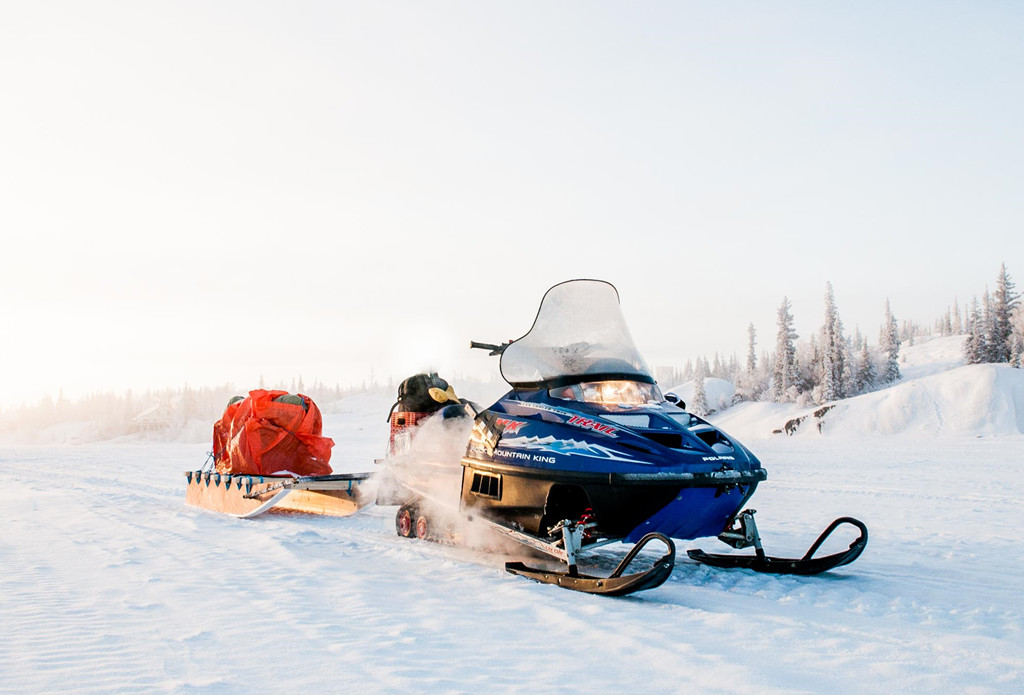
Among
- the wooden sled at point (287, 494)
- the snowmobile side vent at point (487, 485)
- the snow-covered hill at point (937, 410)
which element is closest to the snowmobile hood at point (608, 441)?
the snowmobile side vent at point (487, 485)

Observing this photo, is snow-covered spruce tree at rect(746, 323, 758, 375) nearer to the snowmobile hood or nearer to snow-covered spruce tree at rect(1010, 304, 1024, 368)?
snow-covered spruce tree at rect(1010, 304, 1024, 368)

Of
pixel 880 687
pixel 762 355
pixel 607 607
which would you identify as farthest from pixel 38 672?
pixel 762 355

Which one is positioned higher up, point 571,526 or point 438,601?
point 571,526

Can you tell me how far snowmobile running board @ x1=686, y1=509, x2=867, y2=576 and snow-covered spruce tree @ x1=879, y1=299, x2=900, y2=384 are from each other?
5698 cm

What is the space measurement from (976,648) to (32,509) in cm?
988

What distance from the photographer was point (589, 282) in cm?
564

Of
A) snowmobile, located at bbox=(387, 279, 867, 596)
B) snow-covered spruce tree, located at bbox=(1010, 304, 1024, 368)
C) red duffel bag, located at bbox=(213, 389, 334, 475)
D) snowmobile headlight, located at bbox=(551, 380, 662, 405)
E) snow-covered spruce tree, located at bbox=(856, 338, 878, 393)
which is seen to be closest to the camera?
snowmobile, located at bbox=(387, 279, 867, 596)

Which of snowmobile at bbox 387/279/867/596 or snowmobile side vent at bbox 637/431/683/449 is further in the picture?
snowmobile side vent at bbox 637/431/683/449

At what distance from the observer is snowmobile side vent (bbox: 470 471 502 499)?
5.26 metres

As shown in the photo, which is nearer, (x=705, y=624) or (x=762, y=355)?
(x=705, y=624)

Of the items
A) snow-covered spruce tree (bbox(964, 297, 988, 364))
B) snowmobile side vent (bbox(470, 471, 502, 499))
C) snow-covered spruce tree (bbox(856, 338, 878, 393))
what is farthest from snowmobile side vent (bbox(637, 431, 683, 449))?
snow-covered spruce tree (bbox(964, 297, 988, 364))

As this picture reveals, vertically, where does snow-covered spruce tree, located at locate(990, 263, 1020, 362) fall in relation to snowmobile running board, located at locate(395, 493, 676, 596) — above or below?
above

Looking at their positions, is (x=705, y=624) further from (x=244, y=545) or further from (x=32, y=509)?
(x=32, y=509)

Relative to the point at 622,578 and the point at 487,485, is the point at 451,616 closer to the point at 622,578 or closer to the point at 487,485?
the point at 622,578
